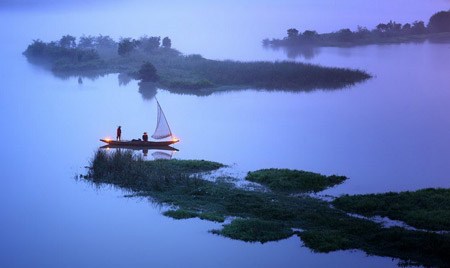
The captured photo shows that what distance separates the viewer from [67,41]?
85.4 m

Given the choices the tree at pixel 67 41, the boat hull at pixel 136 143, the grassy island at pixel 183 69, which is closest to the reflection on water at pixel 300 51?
the grassy island at pixel 183 69

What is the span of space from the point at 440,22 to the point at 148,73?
181 feet

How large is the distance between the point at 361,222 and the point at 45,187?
1457cm

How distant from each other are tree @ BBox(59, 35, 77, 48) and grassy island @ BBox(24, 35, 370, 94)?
2.24 metres

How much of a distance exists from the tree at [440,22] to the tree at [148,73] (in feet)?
178

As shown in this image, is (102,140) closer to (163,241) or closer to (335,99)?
(163,241)

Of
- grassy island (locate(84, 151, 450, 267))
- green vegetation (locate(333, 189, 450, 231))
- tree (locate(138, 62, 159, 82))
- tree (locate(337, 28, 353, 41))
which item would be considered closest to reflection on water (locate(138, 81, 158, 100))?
tree (locate(138, 62, 159, 82))

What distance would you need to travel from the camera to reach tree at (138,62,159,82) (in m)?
58.6

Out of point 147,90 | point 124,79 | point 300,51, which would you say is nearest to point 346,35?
point 300,51

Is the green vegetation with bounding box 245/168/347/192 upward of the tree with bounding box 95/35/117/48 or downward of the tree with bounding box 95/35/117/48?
downward

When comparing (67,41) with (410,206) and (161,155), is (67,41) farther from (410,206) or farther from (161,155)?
(410,206)

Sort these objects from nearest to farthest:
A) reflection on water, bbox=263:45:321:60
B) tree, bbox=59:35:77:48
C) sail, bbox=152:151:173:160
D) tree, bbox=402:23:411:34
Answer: sail, bbox=152:151:173:160 < reflection on water, bbox=263:45:321:60 < tree, bbox=59:35:77:48 < tree, bbox=402:23:411:34

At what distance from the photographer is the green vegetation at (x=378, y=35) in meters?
91.6

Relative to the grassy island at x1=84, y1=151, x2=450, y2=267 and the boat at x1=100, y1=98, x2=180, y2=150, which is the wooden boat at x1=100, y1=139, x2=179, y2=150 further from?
the grassy island at x1=84, y1=151, x2=450, y2=267
